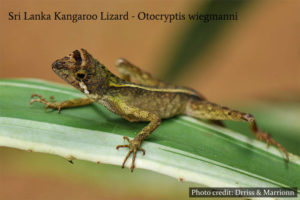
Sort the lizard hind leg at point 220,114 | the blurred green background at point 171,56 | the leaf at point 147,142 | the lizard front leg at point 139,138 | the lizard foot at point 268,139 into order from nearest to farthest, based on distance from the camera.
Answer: the leaf at point 147,142 < the lizard front leg at point 139,138 < the lizard foot at point 268,139 < the lizard hind leg at point 220,114 < the blurred green background at point 171,56

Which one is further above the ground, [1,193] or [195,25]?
[195,25]

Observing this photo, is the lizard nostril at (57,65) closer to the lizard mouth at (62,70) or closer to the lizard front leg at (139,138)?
the lizard mouth at (62,70)

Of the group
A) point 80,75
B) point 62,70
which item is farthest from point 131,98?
point 62,70

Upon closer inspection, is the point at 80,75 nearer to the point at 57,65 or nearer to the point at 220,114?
the point at 57,65

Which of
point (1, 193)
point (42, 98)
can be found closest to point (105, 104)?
point (42, 98)

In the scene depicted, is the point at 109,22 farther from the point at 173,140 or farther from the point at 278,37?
the point at 173,140

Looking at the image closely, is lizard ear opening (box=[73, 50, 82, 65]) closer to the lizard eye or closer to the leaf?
the lizard eye

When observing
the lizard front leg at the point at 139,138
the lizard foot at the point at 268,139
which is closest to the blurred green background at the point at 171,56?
the lizard foot at the point at 268,139
